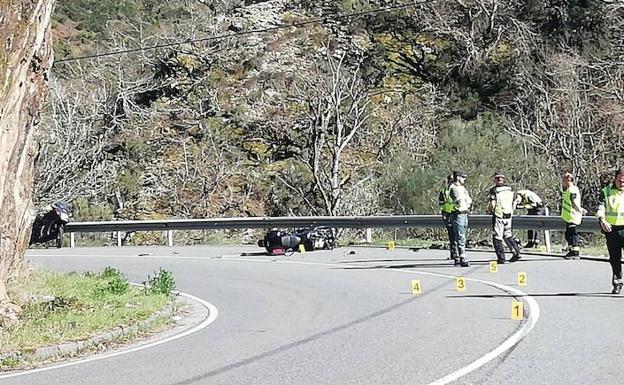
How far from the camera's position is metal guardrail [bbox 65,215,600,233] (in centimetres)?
2142


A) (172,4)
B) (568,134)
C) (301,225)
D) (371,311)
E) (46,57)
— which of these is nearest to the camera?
(371,311)

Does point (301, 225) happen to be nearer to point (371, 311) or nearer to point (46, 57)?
point (46, 57)

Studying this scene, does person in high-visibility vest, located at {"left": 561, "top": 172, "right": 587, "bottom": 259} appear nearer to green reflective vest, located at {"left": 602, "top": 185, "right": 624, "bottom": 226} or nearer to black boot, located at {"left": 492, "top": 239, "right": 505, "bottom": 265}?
black boot, located at {"left": 492, "top": 239, "right": 505, "bottom": 265}

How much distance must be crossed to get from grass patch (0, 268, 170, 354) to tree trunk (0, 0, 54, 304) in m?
0.56

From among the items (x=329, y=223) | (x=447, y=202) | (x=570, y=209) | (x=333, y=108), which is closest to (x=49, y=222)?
(x=329, y=223)

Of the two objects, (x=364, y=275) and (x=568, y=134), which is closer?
(x=364, y=275)

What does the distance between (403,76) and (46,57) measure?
112 feet

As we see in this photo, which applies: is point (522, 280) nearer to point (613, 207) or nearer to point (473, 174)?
point (613, 207)

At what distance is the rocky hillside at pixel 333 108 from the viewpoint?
34656mm

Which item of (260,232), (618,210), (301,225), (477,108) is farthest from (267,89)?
(618,210)

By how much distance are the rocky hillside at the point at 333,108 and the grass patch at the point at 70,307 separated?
656 inches

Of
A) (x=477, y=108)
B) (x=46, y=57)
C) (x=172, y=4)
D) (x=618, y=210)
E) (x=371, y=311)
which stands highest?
(x=172, y=4)

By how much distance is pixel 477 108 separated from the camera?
149 feet

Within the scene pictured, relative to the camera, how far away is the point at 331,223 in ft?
88.3
